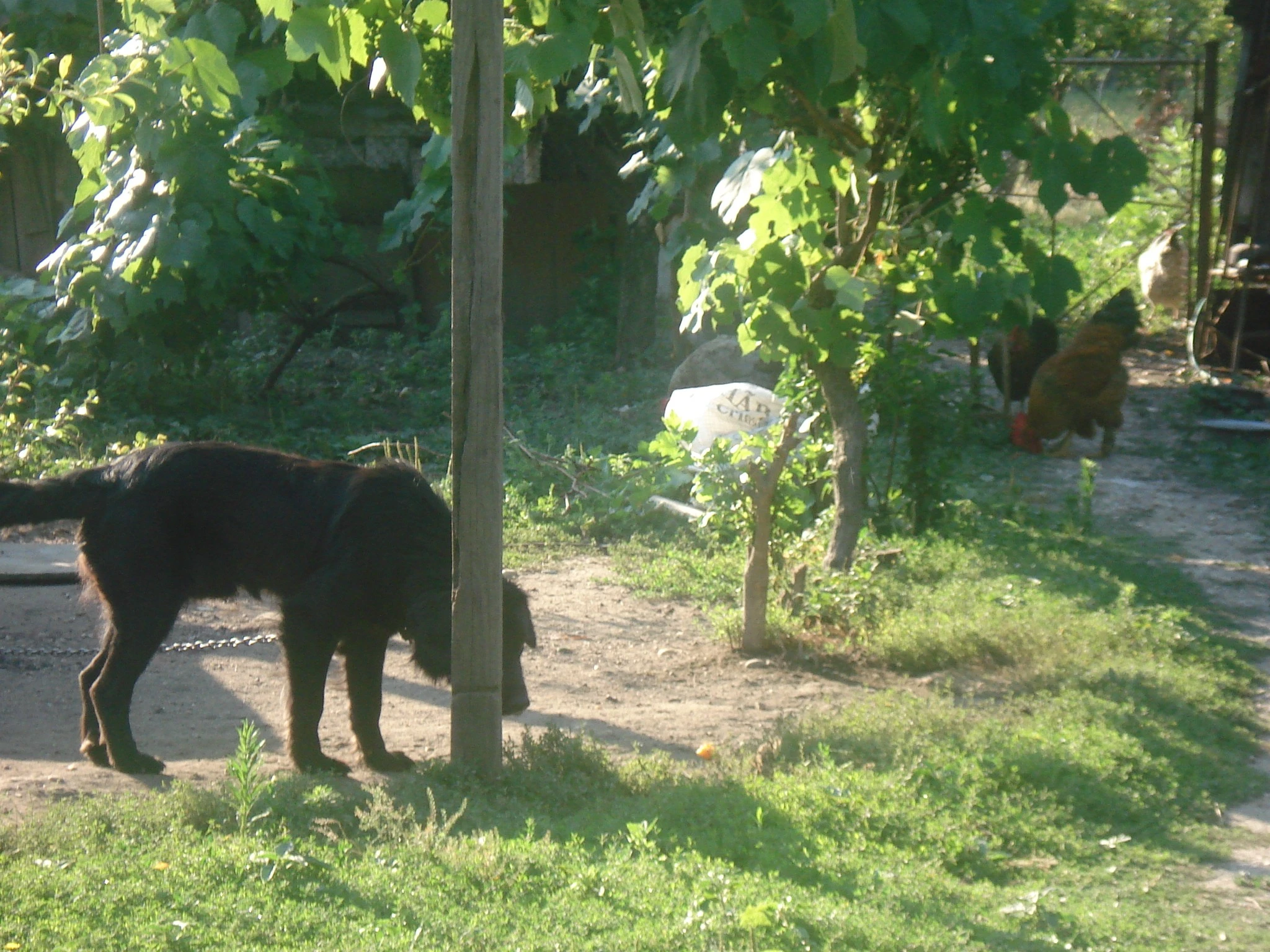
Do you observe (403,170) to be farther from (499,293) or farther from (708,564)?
(499,293)

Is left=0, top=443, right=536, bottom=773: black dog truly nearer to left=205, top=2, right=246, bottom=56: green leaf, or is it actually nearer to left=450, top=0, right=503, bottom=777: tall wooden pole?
left=450, top=0, right=503, bottom=777: tall wooden pole

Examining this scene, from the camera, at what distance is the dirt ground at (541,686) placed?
479 centimetres

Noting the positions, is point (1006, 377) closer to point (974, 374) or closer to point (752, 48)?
point (974, 374)

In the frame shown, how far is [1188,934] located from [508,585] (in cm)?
256

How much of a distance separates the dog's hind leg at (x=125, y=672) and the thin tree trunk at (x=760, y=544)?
111 inches

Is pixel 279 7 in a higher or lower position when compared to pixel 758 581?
higher

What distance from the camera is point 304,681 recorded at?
15.2ft

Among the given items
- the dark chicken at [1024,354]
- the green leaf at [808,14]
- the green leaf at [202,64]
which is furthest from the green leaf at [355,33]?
the dark chicken at [1024,354]

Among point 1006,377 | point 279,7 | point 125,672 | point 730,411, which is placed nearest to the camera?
point 279,7

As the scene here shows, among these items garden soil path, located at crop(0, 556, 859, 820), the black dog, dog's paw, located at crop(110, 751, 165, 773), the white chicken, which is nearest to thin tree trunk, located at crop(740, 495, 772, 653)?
garden soil path, located at crop(0, 556, 859, 820)

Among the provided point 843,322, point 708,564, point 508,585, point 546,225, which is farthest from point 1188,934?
point 546,225

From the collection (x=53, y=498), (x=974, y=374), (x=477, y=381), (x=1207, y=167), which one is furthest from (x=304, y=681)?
(x=1207, y=167)

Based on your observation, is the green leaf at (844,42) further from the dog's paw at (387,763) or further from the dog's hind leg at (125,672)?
the dog's hind leg at (125,672)

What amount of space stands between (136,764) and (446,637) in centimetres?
124
